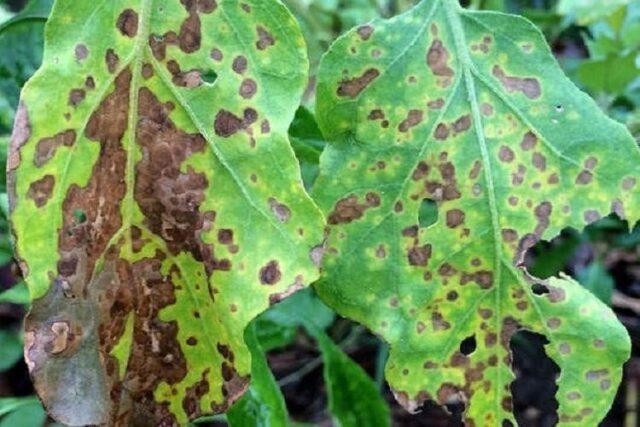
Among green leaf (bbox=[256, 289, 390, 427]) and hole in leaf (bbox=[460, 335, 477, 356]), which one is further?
green leaf (bbox=[256, 289, 390, 427])

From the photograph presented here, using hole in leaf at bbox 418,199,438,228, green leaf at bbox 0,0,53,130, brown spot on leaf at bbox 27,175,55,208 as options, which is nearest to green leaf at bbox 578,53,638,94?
hole in leaf at bbox 418,199,438,228

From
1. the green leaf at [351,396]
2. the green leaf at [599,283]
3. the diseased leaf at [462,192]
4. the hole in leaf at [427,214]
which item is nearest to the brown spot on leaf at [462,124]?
the diseased leaf at [462,192]

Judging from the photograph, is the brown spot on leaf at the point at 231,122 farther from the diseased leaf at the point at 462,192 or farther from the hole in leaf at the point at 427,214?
the hole in leaf at the point at 427,214

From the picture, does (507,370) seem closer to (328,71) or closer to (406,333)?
(406,333)

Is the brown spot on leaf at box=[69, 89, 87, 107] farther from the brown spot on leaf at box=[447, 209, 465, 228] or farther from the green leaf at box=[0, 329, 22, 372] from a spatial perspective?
the green leaf at box=[0, 329, 22, 372]

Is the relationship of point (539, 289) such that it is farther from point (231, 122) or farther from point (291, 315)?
point (291, 315)

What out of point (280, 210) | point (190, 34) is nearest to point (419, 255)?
point (280, 210)
